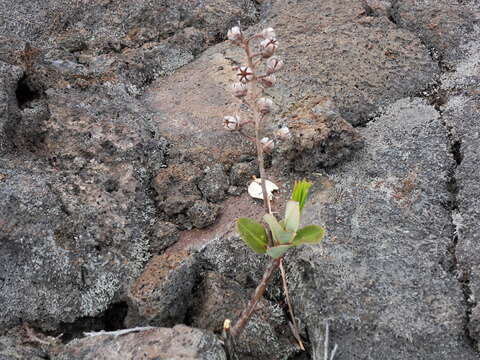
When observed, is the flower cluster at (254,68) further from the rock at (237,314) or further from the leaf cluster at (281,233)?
the rock at (237,314)

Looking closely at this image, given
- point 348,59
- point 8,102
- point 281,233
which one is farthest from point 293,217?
point 8,102

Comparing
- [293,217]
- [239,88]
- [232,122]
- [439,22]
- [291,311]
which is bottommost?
[291,311]

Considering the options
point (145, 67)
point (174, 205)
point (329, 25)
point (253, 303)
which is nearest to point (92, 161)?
point (174, 205)

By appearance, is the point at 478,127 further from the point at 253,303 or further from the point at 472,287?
the point at 253,303

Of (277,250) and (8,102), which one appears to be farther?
(8,102)

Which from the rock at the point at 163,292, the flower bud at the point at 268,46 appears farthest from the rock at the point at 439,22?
the rock at the point at 163,292

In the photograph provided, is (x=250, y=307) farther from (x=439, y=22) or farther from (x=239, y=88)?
(x=439, y=22)

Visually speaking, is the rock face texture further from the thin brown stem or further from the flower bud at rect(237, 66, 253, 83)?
the flower bud at rect(237, 66, 253, 83)
